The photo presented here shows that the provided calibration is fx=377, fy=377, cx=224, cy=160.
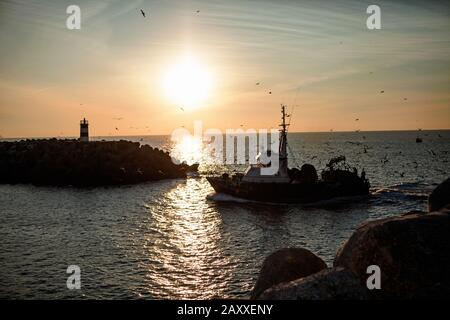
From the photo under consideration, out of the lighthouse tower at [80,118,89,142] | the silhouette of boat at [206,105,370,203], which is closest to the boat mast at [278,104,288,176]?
the silhouette of boat at [206,105,370,203]

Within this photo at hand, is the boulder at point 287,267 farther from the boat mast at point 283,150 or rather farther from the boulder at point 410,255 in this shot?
the boat mast at point 283,150

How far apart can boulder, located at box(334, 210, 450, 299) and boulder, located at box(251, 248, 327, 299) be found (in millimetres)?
1984

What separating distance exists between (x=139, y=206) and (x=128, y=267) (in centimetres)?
2015

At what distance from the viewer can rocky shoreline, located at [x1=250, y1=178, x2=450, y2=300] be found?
6438 mm

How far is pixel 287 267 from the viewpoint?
945 cm

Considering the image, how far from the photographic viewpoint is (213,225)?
32062 millimetres

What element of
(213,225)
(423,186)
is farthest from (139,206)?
(423,186)

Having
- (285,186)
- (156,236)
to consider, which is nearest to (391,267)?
(156,236)

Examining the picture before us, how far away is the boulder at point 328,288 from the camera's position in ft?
20.7

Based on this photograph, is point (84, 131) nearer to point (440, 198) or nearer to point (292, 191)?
point (292, 191)

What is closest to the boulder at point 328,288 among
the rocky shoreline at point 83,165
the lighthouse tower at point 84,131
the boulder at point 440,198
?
the boulder at point 440,198

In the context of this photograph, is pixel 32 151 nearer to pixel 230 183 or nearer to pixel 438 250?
pixel 230 183

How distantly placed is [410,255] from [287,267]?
3.23 m

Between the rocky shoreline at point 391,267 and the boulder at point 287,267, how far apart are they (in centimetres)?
157
